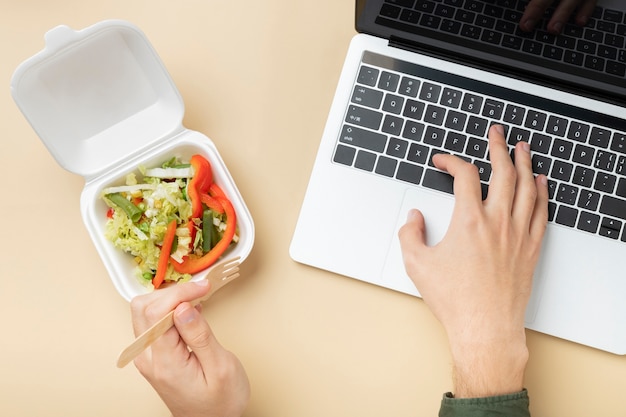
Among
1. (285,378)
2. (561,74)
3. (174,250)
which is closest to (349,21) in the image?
(561,74)

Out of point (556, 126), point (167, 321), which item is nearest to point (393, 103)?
point (556, 126)

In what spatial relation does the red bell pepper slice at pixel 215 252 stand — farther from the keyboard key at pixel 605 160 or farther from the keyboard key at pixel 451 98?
the keyboard key at pixel 605 160

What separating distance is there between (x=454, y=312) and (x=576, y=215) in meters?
0.23

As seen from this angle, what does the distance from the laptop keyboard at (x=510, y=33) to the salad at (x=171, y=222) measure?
0.36 m

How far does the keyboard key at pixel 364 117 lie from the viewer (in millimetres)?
922

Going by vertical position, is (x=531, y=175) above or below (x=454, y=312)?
above

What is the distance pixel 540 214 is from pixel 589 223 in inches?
2.8

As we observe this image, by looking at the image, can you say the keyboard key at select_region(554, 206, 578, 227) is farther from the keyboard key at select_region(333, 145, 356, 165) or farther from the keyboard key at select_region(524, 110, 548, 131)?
the keyboard key at select_region(333, 145, 356, 165)

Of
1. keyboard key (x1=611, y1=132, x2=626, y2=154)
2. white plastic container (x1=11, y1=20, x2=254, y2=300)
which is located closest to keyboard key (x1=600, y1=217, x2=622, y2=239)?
keyboard key (x1=611, y1=132, x2=626, y2=154)

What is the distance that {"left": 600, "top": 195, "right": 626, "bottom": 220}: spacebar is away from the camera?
898 millimetres

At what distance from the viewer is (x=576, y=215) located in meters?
0.90

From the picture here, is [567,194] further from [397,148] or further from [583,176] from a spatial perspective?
[397,148]

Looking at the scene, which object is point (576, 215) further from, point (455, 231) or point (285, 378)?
point (285, 378)

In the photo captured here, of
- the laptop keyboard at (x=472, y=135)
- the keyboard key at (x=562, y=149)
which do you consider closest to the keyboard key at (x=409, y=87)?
the laptop keyboard at (x=472, y=135)
